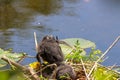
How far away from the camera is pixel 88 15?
6.28 ft

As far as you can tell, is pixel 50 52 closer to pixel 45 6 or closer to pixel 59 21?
pixel 59 21

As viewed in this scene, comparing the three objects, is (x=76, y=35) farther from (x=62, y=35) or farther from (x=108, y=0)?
(x=108, y=0)

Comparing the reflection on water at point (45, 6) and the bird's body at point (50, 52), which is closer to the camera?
the bird's body at point (50, 52)

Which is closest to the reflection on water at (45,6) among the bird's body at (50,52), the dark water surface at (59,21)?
the dark water surface at (59,21)

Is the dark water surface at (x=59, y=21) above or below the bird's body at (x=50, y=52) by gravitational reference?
below

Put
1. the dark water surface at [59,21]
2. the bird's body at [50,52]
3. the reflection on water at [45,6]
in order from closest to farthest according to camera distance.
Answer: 1. the bird's body at [50,52]
2. the dark water surface at [59,21]
3. the reflection on water at [45,6]

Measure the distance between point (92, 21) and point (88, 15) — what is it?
7 centimetres

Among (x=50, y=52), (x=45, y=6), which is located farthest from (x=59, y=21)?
(x=50, y=52)

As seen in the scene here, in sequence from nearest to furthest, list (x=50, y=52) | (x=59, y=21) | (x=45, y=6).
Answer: (x=50, y=52)
(x=59, y=21)
(x=45, y=6)

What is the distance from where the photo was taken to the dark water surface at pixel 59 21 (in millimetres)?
1542

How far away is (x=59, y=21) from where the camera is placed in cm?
185

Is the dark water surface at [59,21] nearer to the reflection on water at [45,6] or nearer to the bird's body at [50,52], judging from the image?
the reflection on water at [45,6]

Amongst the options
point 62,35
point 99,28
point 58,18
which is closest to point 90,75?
point 62,35

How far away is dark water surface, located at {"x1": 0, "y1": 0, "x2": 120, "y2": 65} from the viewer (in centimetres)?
154
